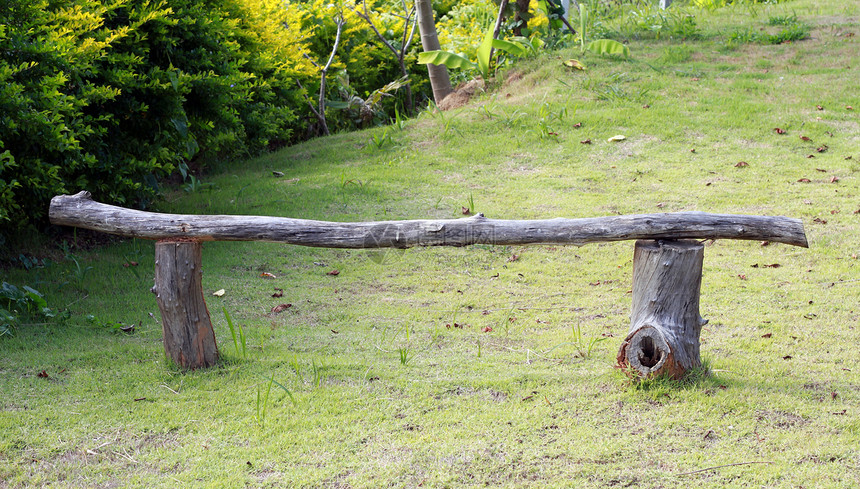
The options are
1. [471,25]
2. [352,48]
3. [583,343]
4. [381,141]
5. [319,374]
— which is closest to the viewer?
[319,374]

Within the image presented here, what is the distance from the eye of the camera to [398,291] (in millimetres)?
5551

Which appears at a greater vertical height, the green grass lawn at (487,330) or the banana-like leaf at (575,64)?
the banana-like leaf at (575,64)

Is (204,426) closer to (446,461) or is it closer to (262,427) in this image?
(262,427)

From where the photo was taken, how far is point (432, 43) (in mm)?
10117

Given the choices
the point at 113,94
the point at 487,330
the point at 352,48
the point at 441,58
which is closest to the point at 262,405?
the point at 487,330

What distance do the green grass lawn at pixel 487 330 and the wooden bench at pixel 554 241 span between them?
0.21m

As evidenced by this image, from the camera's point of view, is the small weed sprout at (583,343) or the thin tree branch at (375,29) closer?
the small weed sprout at (583,343)

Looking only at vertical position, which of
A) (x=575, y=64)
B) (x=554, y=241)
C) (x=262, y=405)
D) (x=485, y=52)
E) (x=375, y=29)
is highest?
(x=375, y=29)

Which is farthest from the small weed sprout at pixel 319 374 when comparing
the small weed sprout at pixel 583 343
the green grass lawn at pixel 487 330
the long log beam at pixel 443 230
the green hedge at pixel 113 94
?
the green hedge at pixel 113 94

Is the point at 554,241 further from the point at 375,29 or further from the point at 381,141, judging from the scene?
the point at 375,29

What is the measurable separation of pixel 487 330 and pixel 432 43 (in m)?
6.39

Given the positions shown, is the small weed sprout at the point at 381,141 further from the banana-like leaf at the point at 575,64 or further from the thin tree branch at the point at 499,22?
the banana-like leaf at the point at 575,64

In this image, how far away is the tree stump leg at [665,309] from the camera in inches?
138

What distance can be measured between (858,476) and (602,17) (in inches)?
447
